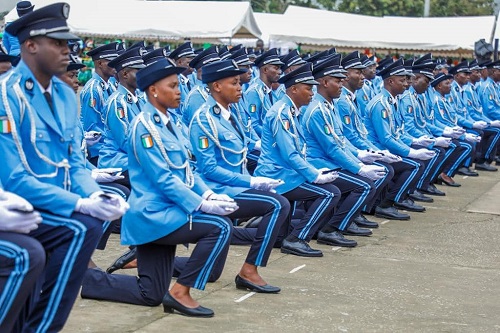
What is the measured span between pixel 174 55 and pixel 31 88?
8.31 meters

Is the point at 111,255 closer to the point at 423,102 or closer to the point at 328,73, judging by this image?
the point at 328,73

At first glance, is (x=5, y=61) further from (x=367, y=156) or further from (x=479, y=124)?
(x=479, y=124)

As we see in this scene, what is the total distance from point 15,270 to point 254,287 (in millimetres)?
2999

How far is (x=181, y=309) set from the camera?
254 inches

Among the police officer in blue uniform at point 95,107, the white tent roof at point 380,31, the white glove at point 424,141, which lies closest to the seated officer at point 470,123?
the white glove at point 424,141

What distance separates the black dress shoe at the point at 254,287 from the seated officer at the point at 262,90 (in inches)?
196

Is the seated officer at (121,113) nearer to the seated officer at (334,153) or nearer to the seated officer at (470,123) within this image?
the seated officer at (334,153)

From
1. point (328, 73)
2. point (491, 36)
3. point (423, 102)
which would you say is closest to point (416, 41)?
point (491, 36)

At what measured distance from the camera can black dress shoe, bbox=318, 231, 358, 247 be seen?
9.60 m

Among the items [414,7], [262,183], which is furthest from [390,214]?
[414,7]

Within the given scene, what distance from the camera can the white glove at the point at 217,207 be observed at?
636 cm

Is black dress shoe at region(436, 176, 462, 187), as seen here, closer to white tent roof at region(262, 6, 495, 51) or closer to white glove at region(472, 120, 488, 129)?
white glove at region(472, 120, 488, 129)

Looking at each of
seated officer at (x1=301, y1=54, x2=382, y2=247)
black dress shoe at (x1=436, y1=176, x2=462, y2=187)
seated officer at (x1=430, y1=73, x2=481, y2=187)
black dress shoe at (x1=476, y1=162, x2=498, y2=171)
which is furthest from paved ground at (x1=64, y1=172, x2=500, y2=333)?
black dress shoe at (x1=476, y1=162, x2=498, y2=171)

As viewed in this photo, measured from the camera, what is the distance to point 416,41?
100ft
